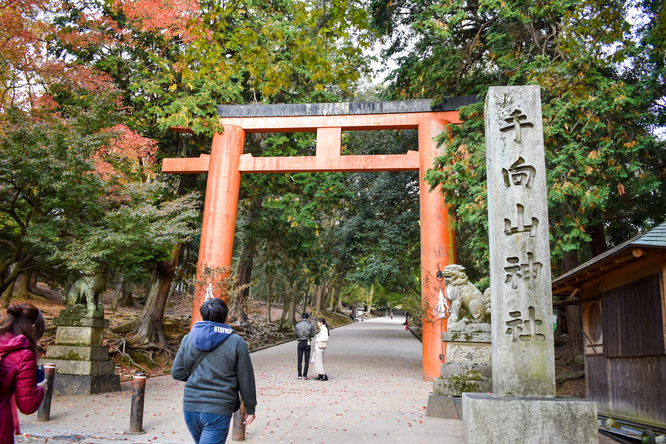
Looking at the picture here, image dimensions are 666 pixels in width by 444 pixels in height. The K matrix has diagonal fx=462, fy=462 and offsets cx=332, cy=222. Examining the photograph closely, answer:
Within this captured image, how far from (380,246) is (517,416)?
→ 1153 cm

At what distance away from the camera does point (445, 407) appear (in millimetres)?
7121

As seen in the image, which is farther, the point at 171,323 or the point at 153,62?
the point at 171,323

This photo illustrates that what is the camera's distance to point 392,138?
17266 millimetres

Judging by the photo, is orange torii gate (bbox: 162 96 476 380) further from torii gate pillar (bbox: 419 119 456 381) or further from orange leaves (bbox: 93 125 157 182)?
orange leaves (bbox: 93 125 157 182)

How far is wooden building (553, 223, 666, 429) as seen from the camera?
6223mm

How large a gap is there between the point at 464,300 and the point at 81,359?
6939 mm

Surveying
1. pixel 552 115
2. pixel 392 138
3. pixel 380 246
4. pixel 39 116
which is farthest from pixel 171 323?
pixel 552 115

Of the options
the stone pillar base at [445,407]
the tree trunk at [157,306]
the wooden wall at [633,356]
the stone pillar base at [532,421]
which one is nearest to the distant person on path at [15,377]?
the stone pillar base at [532,421]

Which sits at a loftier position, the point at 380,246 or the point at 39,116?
the point at 39,116

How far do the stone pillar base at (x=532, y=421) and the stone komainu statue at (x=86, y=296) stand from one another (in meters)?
7.35

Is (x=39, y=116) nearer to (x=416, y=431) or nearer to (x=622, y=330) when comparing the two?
(x=416, y=431)

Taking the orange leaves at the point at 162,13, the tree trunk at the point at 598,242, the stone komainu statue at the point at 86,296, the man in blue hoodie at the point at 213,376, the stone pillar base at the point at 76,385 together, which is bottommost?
the stone pillar base at the point at 76,385

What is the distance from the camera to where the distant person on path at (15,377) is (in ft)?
8.23

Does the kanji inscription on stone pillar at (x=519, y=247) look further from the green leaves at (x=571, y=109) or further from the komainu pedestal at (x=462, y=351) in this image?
the komainu pedestal at (x=462, y=351)
